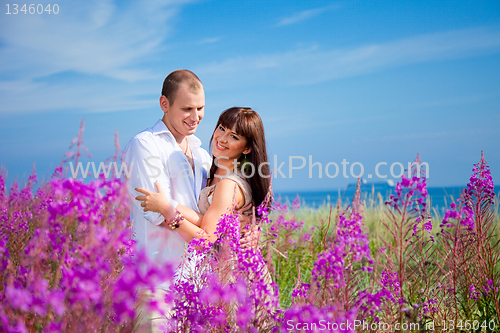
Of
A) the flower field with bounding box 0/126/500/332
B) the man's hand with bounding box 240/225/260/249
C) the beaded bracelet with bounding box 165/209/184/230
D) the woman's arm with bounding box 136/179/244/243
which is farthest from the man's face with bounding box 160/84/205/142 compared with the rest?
the man's hand with bounding box 240/225/260/249

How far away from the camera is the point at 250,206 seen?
4469mm

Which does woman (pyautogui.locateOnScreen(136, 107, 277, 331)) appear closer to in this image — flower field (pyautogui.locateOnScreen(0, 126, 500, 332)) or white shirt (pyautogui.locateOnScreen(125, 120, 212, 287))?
white shirt (pyautogui.locateOnScreen(125, 120, 212, 287))

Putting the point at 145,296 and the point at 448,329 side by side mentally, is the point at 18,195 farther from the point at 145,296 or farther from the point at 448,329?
the point at 448,329

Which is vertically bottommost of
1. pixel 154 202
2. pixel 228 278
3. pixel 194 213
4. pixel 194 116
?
pixel 228 278

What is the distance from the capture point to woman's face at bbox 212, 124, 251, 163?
458 centimetres

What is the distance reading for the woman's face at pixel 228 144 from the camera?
4.58 m

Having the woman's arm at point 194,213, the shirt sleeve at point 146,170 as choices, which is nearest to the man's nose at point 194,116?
the shirt sleeve at point 146,170

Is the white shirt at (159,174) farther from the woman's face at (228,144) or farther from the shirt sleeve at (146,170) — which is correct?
the woman's face at (228,144)

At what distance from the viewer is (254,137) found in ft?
15.2

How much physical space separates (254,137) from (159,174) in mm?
1251

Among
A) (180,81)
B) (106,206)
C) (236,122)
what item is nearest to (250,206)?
(236,122)

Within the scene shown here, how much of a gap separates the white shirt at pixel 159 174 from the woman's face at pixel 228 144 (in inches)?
18.1

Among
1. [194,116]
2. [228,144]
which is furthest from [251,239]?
[194,116]

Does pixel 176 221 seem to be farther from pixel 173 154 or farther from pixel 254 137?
pixel 254 137
